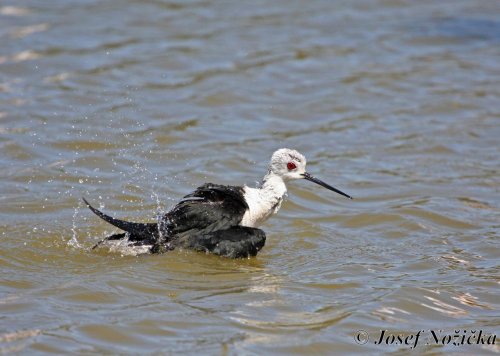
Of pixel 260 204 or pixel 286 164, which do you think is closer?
pixel 260 204

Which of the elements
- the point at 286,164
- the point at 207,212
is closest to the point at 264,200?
the point at 286,164

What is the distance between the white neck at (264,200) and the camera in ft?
27.7

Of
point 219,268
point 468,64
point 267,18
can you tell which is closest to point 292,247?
point 219,268

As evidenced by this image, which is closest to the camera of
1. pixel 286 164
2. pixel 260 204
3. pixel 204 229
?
pixel 204 229

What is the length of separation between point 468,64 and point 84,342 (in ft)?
31.4

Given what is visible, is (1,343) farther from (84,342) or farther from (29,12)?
(29,12)

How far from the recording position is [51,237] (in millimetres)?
8555

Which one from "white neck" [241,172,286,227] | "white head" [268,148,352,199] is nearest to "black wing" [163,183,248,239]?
"white neck" [241,172,286,227]

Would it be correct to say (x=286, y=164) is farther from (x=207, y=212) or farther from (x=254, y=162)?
(x=254, y=162)

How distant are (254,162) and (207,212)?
278 cm

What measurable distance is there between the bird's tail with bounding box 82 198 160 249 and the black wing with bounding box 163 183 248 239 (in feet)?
0.43

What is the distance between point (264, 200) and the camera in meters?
8.54

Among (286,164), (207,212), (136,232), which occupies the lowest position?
(136,232)

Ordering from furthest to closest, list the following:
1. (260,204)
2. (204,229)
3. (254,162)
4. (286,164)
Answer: (254,162) < (286,164) < (260,204) < (204,229)
